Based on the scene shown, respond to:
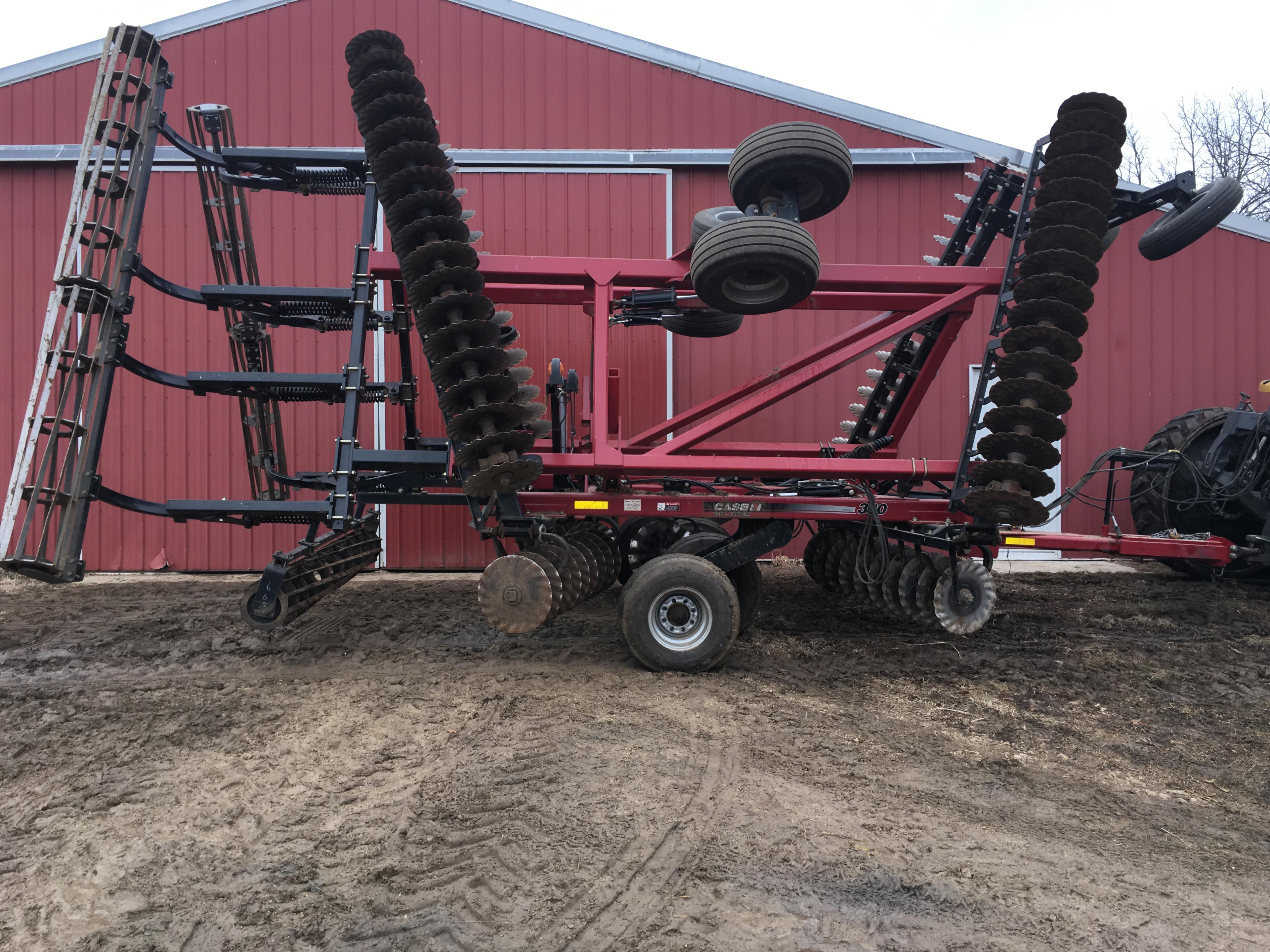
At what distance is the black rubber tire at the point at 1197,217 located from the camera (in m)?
4.49

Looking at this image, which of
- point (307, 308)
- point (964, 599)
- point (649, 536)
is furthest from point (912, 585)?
point (307, 308)

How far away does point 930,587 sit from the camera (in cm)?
468

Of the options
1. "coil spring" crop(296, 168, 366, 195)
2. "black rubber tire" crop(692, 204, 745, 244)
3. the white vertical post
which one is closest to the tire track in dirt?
"black rubber tire" crop(692, 204, 745, 244)

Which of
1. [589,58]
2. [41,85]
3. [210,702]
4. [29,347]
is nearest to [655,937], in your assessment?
[210,702]

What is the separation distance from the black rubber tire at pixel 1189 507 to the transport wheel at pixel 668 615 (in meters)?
5.08

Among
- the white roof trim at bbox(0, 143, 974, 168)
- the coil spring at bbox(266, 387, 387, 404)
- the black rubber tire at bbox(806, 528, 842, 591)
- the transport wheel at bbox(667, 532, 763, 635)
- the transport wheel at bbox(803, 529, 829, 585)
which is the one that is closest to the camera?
the coil spring at bbox(266, 387, 387, 404)

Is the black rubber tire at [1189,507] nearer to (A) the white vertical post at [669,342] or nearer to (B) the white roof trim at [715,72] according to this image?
(B) the white roof trim at [715,72]

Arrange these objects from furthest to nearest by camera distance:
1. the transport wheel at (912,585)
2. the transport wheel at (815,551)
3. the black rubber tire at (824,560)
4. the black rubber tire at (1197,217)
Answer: the transport wheel at (815,551)
the black rubber tire at (824,560)
the transport wheel at (912,585)
the black rubber tire at (1197,217)

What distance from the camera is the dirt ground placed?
7.04ft

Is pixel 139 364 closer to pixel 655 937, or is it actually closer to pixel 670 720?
pixel 670 720

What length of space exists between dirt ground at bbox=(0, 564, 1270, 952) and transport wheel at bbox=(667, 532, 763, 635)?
0.49ft

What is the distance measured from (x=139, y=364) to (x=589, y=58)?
18.7 ft

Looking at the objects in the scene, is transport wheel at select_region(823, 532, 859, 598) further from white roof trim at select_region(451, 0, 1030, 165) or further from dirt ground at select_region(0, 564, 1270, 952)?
white roof trim at select_region(451, 0, 1030, 165)

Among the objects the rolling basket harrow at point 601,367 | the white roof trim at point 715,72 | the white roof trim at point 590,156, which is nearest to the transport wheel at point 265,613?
the rolling basket harrow at point 601,367
